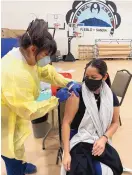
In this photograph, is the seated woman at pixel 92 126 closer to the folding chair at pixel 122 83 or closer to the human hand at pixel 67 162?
the human hand at pixel 67 162

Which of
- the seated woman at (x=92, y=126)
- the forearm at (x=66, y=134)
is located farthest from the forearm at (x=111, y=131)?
the forearm at (x=66, y=134)

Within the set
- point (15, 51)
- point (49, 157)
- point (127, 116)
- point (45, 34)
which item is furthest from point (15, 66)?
point (127, 116)

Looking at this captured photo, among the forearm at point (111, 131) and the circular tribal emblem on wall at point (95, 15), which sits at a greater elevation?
the circular tribal emblem on wall at point (95, 15)

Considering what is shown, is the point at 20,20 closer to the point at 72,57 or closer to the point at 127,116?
the point at 72,57

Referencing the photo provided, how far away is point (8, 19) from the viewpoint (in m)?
7.20

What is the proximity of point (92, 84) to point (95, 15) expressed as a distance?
6.75 metres

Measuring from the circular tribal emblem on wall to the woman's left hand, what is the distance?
22.2 feet

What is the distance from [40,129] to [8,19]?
5668 mm

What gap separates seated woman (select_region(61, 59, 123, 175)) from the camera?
4.34 ft

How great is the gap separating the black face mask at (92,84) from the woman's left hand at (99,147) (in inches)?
13.2

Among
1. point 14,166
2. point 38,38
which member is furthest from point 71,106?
point 14,166

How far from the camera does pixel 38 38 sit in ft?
3.71

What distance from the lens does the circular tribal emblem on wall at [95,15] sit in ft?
24.7

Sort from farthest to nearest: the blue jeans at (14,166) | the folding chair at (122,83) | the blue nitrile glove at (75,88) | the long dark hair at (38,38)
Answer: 1. the folding chair at (122,83)
2. the blue jeans at (14,166)
3. the blue nitrile glove at (75,88)
4. the long dark hair at (38,38)
